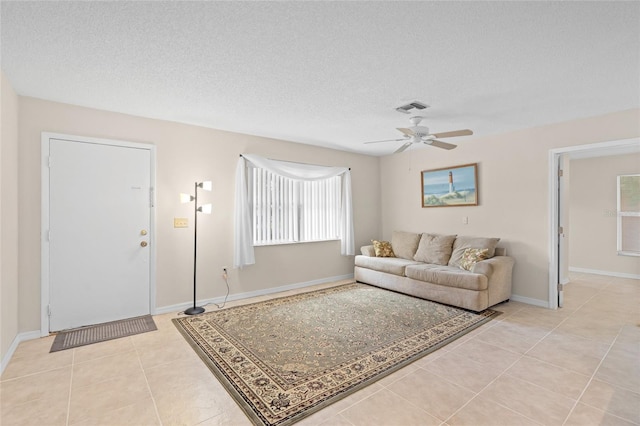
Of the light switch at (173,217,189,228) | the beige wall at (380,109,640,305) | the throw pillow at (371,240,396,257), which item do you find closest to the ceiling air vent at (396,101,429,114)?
the beige wall at (380,109,640,305)

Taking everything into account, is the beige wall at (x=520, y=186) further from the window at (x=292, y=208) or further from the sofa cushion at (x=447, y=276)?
the window at (x=292, y=208)

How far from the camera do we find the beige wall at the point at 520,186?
3.91 m

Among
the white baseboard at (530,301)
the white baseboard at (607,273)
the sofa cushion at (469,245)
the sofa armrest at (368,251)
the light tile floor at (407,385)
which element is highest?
the sofa cushion at (469,245)

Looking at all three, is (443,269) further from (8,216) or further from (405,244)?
(8,216)

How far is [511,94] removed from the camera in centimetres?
315

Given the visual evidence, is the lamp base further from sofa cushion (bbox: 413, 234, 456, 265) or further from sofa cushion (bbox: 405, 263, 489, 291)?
sofa cushion (bbox: 413, 234, 456, 265)

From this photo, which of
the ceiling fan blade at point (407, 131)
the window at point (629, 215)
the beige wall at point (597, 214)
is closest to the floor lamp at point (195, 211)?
the ceiling fan blade at point (407, 131)

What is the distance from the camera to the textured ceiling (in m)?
1.88

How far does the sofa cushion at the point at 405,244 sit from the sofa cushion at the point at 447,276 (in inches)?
23.2

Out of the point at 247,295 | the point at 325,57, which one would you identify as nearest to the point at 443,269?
the point at 247,295

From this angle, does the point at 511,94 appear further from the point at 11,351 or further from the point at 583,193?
the point at 11,351

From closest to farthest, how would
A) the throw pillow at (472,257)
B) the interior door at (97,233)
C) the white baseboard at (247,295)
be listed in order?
the interior door at (97,233) → the white baseboard at (247,295) → the throw pillow at (472,257)

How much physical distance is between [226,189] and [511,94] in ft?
12.1

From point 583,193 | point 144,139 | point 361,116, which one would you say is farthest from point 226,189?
point 583,193
